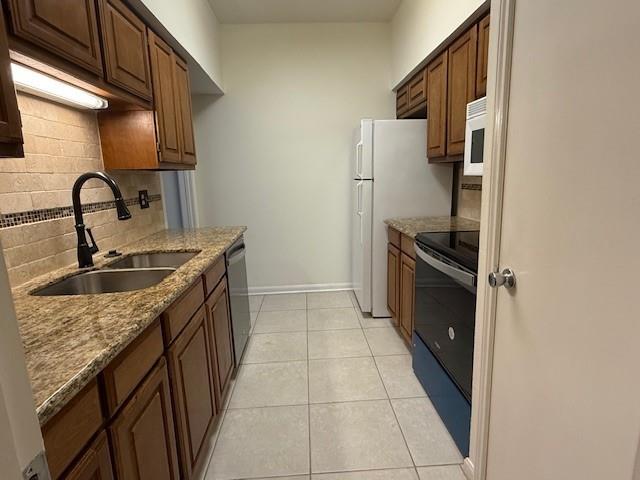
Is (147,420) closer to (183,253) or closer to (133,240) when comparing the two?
(183,253)

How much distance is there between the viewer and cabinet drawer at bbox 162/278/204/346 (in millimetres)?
1213

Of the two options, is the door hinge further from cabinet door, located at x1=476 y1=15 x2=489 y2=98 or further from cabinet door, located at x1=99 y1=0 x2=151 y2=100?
cabinet door, located at x1=476 y1=15 x2=489 y2=98

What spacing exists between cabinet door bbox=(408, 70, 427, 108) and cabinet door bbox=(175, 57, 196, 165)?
180 centimetres

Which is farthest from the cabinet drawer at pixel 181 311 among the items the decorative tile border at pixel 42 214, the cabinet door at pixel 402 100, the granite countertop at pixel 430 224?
the cabinet door at pixel 402 100

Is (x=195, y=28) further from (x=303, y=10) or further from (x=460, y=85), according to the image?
(x=460, y=85)

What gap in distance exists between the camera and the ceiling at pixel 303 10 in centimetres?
292

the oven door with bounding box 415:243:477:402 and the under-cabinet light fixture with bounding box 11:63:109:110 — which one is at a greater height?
the under-cabinet light fixture with bounding box 11:63:109:110

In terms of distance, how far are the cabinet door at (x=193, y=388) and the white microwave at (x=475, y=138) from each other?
1657 mm

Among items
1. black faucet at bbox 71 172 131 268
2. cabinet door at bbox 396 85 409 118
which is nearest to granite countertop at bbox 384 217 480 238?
cabinet door at bbox 396 85 409 118

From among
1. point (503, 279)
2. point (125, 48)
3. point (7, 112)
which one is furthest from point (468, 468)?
point (125, 48)

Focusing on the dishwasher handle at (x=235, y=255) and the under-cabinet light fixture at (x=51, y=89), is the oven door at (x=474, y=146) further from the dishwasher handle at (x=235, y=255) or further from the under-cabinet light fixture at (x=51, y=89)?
the under-cabinet light fixture at (x=51, y=89)

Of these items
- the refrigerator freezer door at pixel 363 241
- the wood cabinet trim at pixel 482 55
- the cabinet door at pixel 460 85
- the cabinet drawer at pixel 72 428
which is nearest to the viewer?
the cabinet drawer at pixel 72 428

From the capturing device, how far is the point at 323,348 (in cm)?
260

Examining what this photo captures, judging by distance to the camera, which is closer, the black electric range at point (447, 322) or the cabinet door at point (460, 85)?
the black electric range at point (447, 322)
